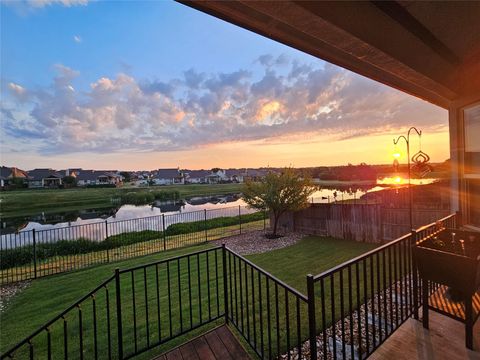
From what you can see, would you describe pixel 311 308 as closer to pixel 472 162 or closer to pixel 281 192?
pixel 472 162

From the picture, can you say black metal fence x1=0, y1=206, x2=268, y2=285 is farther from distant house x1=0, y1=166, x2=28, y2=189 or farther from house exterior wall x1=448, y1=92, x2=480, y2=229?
distant house x1=0, y1=166, x2=28, y2=189

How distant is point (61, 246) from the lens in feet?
31.5

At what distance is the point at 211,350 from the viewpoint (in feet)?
8.33

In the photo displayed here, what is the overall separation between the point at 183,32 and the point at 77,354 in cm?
545

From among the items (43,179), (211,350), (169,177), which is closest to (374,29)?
(211,350)

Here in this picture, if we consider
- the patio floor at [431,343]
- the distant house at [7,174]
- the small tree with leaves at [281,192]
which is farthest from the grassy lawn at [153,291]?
the distant house at [7,174]

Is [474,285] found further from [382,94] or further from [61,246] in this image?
[61,246]

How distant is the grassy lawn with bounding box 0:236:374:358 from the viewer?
11.1ft

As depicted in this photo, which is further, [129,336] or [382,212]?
[382,212]

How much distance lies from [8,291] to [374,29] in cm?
831

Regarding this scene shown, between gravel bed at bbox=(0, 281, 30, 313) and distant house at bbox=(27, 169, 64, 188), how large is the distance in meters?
57.5

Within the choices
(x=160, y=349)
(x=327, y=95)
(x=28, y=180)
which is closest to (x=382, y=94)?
(x=327, y=95)

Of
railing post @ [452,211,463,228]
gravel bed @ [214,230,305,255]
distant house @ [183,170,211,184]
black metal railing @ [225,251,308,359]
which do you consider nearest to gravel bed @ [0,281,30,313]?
black metal railing @ [225,251,308,359]

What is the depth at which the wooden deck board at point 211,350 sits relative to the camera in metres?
2.45
